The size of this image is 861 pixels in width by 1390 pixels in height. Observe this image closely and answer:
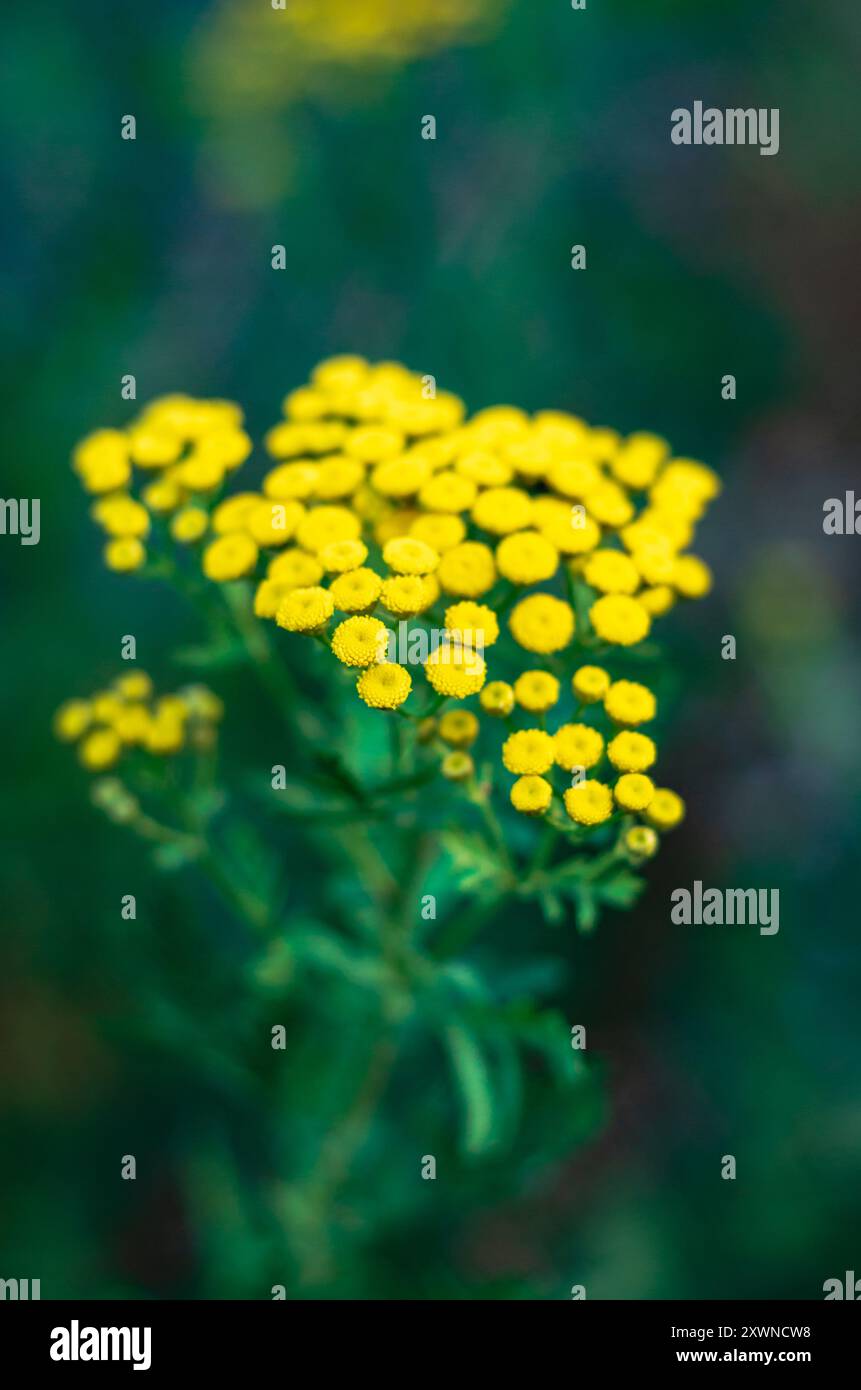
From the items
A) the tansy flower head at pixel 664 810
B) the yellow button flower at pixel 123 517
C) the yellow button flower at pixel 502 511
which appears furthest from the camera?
the yellow button flower at pixel 123 517

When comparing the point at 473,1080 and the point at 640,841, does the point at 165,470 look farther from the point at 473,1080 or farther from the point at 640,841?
the point at 473,1080

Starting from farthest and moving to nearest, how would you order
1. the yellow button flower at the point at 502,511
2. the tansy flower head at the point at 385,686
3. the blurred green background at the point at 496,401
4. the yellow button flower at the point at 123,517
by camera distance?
1. the blurred green background at the point at 496,401
2. the yellow button flower at the point at 123,517
3. the yellow button flower at the point at 502,511
4. the tansy flower head at the point at 385,686

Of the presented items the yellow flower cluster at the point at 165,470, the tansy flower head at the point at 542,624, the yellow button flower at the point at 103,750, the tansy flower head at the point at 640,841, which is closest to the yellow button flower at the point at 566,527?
the tansy flower head at the point at 542,624

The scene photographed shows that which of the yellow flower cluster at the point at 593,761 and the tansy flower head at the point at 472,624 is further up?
the tansy flower head at the point at 472,624

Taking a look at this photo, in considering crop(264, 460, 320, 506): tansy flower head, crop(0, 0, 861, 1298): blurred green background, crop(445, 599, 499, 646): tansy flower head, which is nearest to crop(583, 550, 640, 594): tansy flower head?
crop(445, 599, 499, 646): tansy flower head

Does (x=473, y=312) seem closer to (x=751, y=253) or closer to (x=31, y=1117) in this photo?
(x=751, y=253)

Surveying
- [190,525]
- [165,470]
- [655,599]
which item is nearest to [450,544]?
[655,599]

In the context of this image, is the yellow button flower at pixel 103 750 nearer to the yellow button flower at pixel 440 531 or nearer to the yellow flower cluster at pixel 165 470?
the yellow flower cluster at pixel 165 470

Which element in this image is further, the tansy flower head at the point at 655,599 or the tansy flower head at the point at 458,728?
the tansy flower head at the point at 655,599
